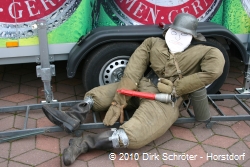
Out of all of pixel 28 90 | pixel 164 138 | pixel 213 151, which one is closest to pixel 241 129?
pixel 213 151

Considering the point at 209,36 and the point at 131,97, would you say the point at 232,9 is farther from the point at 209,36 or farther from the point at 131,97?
the point at 131,97

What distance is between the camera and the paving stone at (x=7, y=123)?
3.36 meters

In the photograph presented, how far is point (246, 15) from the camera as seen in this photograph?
3.58 metres

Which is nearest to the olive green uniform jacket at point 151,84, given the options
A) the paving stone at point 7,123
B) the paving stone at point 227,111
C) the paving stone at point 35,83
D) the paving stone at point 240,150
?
the paving stone at point 240,150

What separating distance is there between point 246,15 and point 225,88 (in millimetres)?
925

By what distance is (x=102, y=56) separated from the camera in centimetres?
348

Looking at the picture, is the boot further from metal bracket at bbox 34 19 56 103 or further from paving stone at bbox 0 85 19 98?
paving stone at bbox 0 85 19 98

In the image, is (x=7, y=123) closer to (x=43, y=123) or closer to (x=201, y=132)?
(x=43, y=123)

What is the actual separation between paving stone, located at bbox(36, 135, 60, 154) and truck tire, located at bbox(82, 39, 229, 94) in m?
0.70

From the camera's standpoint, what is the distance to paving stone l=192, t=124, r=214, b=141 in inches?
130

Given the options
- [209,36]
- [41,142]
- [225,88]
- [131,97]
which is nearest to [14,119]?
[41,142]

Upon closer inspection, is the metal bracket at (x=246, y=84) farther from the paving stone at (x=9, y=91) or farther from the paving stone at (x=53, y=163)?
the paving stone at (x=9, y=91)

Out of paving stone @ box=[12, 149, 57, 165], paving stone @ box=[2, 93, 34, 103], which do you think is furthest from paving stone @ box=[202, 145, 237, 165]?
paving stone @ box=[2, 93, 34, 103]

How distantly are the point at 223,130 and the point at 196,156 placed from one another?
0.51 m
